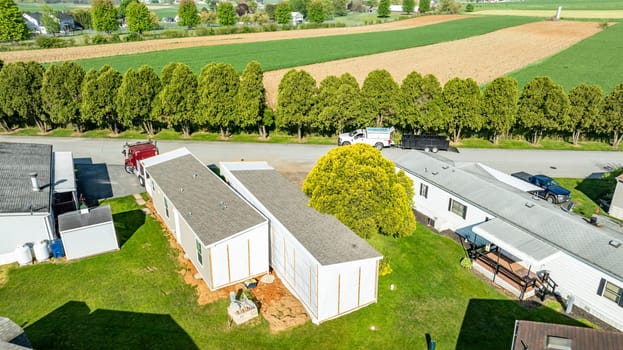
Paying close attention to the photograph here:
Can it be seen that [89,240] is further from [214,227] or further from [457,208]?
[457,208]

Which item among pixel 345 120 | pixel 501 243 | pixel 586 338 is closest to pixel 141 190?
pixel 345 120

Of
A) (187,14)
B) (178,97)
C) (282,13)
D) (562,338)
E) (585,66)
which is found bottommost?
(562,338)

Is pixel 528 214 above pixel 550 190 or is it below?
above

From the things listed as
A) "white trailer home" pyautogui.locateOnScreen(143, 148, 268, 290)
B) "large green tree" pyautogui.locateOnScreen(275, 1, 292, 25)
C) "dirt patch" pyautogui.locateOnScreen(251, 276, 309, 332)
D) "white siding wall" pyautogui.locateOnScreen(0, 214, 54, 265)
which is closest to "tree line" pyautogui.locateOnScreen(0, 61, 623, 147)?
"white trailer home" pyautogui.locateOnScreen(143, 148, 268, 290)

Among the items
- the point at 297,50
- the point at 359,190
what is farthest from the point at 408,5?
the point at 359,190

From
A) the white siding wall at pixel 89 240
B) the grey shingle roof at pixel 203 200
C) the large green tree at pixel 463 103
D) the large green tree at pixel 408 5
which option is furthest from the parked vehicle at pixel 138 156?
the large green tree at pixel 408 5

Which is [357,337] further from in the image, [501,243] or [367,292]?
[501,243]

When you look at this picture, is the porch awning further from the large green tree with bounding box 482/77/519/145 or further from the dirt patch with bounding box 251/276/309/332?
the large green tree with bounding box 482/77/519/145

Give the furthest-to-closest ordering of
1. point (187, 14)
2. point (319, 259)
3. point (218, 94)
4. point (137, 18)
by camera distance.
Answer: point (187, 14) → point (137, 18) → point (218, 94) → point (319, 259)
